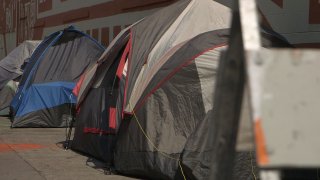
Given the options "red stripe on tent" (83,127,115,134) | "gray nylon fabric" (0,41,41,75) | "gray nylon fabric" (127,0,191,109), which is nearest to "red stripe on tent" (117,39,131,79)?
"gray nylon fabric" (127,0,191,109)

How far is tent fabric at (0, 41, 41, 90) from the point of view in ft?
47.8

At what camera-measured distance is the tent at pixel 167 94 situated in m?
6.56

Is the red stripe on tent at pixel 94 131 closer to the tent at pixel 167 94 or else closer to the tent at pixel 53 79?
the tent at pixel 167 94

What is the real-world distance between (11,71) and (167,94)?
8.85 m

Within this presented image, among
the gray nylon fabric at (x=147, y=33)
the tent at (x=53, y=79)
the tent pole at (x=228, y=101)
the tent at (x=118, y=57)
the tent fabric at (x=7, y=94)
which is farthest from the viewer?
the tent fabric at (x=7, y=94)

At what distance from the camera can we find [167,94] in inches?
270

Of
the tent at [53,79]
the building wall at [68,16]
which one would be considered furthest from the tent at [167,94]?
the building wall at [68,16]

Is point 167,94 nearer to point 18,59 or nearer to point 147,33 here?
point 147,33

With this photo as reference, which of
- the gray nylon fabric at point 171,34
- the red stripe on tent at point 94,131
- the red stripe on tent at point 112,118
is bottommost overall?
the red stripe on tent at point 94,131

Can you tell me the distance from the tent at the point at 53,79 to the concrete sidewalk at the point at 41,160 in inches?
24.0

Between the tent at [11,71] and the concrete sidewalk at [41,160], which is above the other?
the tent at [11,71]

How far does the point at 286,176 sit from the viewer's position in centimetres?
621

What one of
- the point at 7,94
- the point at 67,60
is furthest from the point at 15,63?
the point at 67,60

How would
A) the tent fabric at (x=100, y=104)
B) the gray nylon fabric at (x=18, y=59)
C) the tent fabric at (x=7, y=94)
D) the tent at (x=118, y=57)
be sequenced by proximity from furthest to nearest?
the gray nylon fabric at (x=18, y=59) → the tent fabric at (x=7, y=94) → the tent fabric at (x=100, y=104) → the tent at (x=118, y=57)
